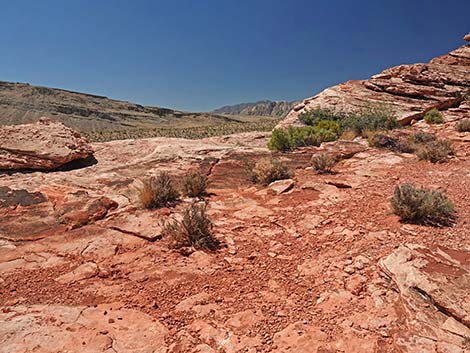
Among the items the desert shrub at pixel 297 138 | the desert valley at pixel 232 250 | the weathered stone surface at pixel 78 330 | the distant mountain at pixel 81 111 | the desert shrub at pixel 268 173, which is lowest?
the weathered stone surface at pixel 78 330

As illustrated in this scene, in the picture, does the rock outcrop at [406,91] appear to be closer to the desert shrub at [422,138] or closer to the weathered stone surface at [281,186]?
the desert shrub at [422,138]

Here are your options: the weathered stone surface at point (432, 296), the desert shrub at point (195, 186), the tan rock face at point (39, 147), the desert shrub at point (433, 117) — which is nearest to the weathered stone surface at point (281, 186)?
the desert shrub at point (195, 186)

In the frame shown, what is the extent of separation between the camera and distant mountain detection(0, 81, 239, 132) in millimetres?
63812

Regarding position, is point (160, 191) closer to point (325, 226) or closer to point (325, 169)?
point (325, 226)

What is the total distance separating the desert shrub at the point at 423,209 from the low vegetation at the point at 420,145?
3062 mm

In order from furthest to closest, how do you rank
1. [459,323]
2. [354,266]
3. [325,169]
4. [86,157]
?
[86,157]
[325,169]
[354,266]
[459,323]

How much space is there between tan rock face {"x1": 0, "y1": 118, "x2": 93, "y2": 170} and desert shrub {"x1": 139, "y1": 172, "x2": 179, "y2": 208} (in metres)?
3.14

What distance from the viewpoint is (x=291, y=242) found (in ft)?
12.2

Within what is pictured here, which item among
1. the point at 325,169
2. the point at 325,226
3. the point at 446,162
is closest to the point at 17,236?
the point at 325,226

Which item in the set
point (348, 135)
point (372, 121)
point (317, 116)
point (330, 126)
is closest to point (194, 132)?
point (317, 116)

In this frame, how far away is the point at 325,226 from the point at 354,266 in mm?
995

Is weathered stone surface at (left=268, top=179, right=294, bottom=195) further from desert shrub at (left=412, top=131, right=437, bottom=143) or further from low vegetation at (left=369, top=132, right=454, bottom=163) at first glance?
desert shrub at (left=412, top=131, right=437, bottom=143)

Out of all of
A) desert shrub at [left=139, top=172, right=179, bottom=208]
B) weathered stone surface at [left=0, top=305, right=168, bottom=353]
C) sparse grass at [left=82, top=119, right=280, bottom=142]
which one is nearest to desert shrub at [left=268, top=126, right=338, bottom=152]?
desert shrub at [left=139, top=172, right=179, bottom=208]

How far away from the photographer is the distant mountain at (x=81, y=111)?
209 feet
